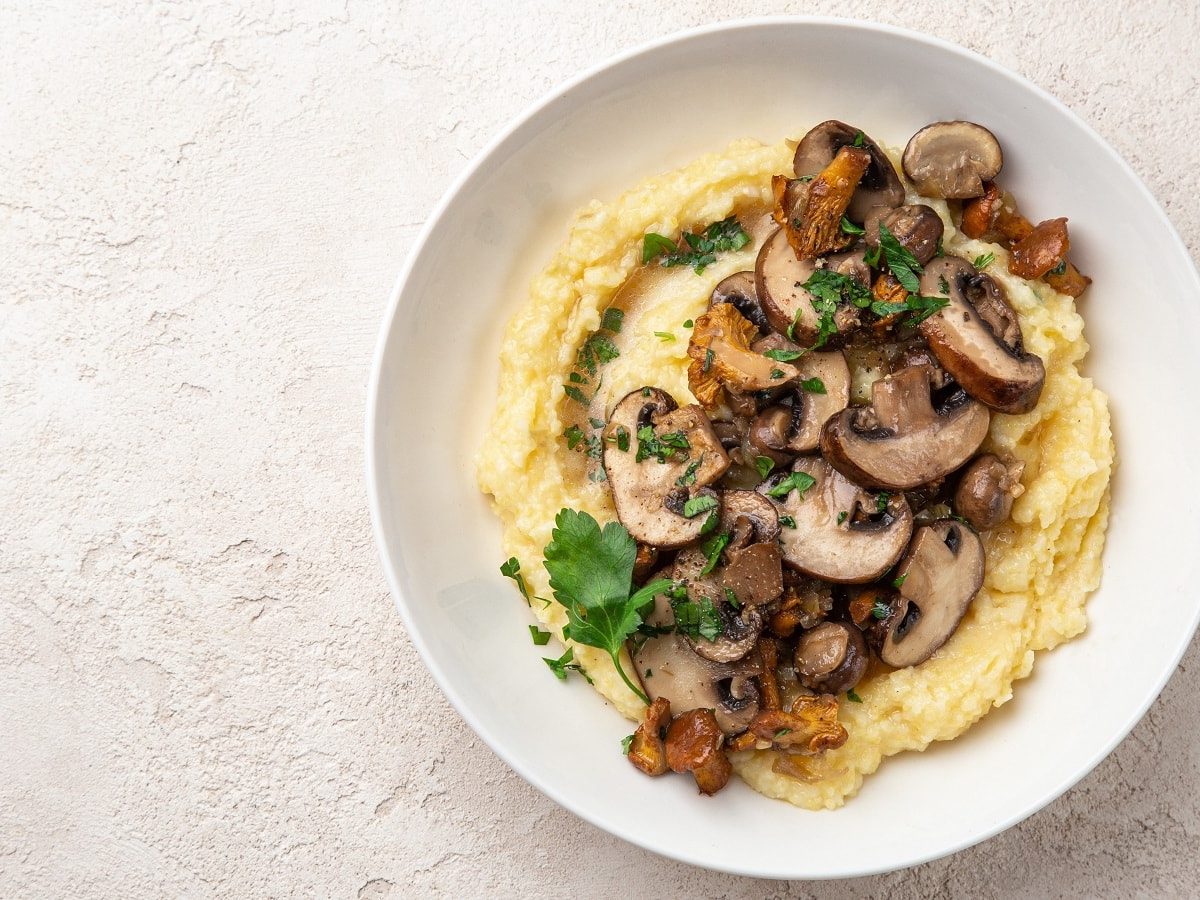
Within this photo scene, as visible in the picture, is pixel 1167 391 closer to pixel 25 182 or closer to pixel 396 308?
pixel 396 308

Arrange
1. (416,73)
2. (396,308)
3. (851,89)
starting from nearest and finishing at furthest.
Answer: (396,308), (851,89), (416,73)

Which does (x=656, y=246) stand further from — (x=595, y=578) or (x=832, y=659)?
(x=832, y=659)

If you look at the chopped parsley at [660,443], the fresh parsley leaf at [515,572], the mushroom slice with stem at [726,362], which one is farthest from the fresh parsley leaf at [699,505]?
the fresh parsley leaf at [515,572]

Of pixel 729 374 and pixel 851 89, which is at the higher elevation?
pixel 851 89

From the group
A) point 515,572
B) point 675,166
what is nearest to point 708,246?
point 675,166

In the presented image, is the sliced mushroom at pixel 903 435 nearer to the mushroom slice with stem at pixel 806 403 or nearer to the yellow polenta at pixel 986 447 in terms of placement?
the mushroom slice with stem at pixel 806 403

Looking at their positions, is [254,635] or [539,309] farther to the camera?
[254,635]

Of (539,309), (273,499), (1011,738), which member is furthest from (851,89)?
(273,499)
